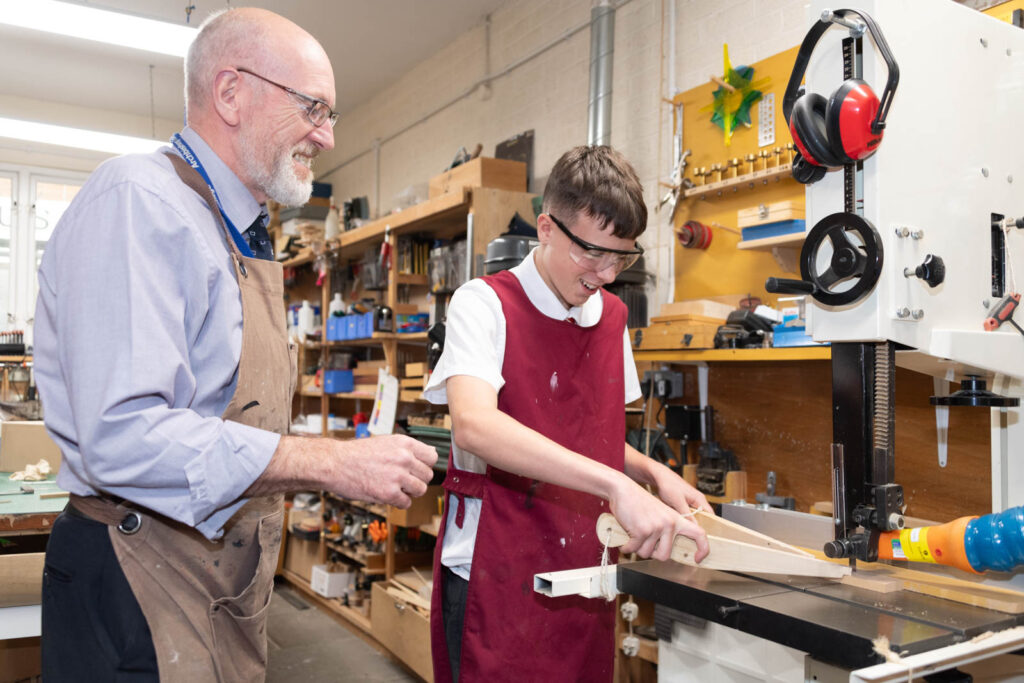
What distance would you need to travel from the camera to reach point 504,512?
1.61 metres

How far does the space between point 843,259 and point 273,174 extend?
953 mm

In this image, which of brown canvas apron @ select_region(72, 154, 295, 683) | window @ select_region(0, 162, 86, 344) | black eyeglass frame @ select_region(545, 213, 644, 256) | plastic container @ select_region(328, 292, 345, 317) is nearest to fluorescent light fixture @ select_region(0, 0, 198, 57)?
plastic container @ select_region(328, 292, 345, 317)

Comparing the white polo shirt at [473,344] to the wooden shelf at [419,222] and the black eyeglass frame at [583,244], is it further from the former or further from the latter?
the wooden shelf at [419,222]

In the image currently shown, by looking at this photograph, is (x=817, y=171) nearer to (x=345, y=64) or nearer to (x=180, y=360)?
(x=180, y=360)

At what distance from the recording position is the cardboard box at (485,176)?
365 centimetres

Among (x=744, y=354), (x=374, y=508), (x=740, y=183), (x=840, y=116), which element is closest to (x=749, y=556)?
(x=840, y=116)

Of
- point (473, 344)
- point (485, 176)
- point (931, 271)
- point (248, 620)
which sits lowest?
point (248, 620)

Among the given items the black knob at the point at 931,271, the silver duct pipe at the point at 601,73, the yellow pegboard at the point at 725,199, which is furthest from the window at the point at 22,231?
the black knob at the point at 931,271

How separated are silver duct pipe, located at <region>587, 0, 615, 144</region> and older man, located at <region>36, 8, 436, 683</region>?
87.2 inches

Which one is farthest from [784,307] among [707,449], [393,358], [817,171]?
[393,358]

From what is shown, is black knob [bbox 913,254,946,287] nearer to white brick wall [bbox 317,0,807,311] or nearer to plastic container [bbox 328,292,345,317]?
white brick wall [bbox 317,0,807,311]

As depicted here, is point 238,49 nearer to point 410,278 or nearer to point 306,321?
point 410,278

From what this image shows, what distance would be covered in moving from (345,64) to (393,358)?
7.65 ft

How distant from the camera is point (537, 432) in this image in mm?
1519
